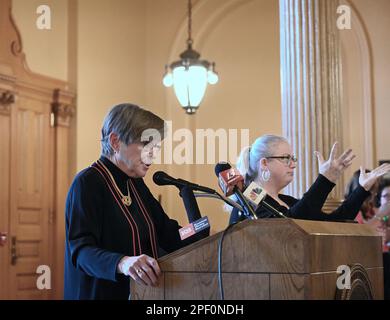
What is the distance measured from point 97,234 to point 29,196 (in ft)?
15.0

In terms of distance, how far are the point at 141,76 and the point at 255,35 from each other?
4.63ft

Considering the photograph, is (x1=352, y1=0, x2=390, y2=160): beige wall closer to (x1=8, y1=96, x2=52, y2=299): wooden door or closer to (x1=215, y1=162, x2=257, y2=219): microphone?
(x1=8, y1=96, x2=52, y2=299): wooden door

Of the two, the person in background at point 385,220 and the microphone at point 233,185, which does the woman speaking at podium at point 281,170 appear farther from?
the person in background at point 385,220

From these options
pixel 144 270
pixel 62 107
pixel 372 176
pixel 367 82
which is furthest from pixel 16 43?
pixel 144 270

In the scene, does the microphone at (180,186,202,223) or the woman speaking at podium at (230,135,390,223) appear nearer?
the microphone at (180,186,202,223)

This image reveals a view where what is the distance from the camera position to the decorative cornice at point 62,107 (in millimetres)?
6930

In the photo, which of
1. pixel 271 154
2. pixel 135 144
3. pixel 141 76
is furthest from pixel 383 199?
pixel 141 76

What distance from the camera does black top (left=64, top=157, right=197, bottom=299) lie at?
7.18ft

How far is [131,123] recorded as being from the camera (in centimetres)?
241

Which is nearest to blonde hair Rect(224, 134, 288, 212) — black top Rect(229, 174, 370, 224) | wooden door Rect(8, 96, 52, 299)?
black top Rect(229, 174, 370, 224)

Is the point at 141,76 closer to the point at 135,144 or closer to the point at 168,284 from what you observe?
the point at 135,144

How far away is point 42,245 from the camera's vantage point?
6750 mm

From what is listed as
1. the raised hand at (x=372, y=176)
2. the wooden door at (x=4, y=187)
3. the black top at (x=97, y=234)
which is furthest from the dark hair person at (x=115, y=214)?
the wooden door at (x=4, y=187)

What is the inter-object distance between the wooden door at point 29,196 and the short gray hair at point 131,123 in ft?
13.8
